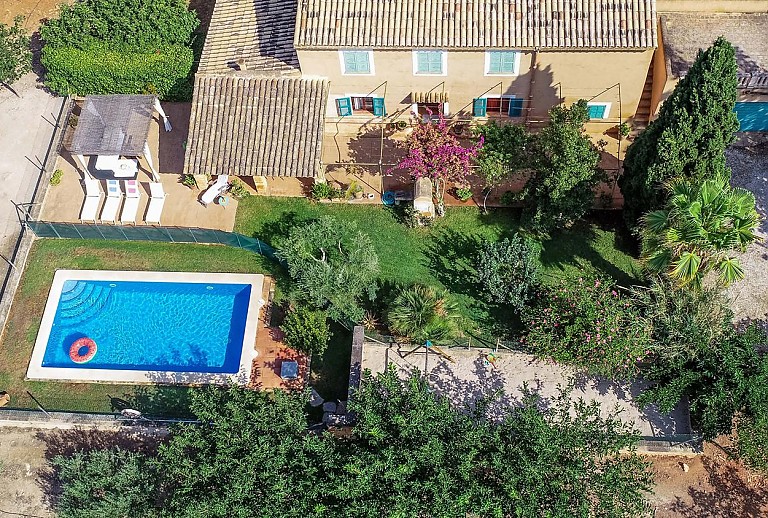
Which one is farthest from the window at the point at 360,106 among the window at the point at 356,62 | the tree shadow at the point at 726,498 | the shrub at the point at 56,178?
the tree shadow at the point at 726,498

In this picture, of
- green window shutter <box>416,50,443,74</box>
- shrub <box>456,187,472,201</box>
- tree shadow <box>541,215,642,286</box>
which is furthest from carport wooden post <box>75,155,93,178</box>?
tree shadow <box>541,215,642,286</box>

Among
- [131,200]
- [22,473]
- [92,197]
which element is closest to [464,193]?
[131,200]

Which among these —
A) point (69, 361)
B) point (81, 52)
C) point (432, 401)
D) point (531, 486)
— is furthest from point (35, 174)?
point (531, 486)

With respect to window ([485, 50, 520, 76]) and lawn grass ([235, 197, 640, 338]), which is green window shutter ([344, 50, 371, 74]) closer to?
window ([485, 50, 520, 76])

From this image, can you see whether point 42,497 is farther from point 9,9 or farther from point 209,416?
point 9,9

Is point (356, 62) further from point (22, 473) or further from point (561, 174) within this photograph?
point (22, 473)

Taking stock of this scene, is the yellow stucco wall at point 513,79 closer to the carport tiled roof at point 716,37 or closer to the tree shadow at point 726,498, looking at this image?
the carport tiled roof at point 716,37
